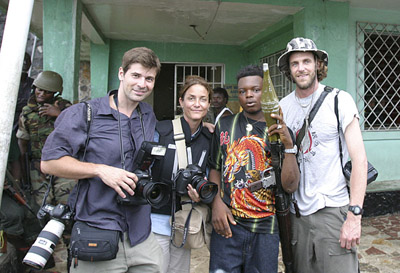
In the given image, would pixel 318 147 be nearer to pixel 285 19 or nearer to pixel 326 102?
pixel 326 102

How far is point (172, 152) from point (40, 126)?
187cm

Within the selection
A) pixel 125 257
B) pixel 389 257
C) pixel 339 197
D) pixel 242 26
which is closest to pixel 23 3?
pixel 125 257

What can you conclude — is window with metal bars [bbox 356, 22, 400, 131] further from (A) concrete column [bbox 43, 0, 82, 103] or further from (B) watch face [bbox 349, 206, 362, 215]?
(A) concrete column [bbox 43, 0, 82, 103]

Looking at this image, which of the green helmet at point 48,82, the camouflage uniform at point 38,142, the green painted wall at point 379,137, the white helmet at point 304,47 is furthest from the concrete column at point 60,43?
the green painted wall at point 379,137

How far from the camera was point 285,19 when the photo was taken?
16.7 feet

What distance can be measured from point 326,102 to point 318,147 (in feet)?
0.93

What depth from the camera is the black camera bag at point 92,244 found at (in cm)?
145

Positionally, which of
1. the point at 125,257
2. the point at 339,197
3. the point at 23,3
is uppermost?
the point at 23,3

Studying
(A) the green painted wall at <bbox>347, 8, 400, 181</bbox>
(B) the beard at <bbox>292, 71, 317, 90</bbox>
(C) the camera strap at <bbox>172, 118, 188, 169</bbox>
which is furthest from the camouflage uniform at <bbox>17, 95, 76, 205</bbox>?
(A) the green painted wall at <bbox>347, 8, 400, 181</bbox>

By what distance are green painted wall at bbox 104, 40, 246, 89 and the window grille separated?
0.17 meters

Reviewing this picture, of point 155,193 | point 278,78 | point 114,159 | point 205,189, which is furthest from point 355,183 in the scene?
point 278,78

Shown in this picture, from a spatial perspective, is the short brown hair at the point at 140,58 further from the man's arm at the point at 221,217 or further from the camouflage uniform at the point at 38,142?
the camouflage uniform at the point at 38,142

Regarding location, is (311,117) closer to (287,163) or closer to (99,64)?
(287,163)

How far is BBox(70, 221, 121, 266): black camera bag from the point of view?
1447 mm
